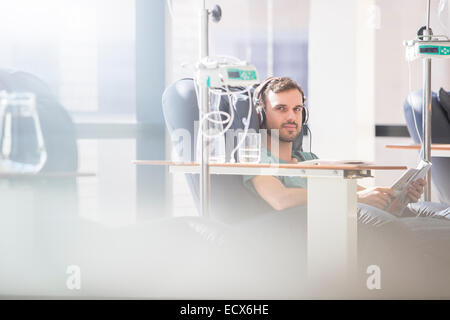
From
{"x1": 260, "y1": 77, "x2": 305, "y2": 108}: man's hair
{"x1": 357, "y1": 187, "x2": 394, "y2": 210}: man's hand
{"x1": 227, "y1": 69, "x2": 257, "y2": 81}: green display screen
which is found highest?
{"x1": 227, "y1": 69, "x2": 257, "y2": 81}: green display screen

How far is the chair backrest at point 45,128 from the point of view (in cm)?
181

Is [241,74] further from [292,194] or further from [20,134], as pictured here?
[20,134]

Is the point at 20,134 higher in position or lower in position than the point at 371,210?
higher

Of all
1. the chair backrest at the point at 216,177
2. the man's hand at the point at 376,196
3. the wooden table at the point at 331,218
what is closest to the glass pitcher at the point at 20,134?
the chair backrest at the point at 216,177

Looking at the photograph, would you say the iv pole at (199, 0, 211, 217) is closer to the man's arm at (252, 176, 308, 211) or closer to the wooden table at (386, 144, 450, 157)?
the man's arm at (252, 176, 308, 211)

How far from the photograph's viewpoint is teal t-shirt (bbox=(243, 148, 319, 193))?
5.83 ft

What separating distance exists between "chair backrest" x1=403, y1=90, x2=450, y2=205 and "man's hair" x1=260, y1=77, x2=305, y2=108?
312 millimetres

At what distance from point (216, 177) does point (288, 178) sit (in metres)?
0.20

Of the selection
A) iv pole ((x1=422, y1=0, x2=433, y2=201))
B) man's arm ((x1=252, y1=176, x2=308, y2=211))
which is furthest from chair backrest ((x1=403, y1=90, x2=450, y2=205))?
man's arm ((x1=252, y1=176, x2=308, y2=211))

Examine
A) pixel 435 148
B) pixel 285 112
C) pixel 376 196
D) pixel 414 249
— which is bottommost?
pixel 414 249

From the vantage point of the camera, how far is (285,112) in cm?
191

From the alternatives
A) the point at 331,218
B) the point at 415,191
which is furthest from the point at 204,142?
the point at 415,191

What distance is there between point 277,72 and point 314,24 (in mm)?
180
